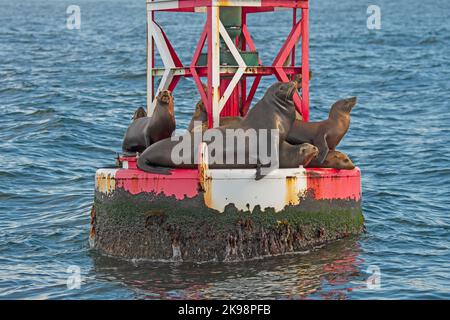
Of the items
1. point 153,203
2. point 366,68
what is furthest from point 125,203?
point 366,68

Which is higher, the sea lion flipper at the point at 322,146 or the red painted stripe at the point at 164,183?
the sea lion flipper at the point at 322,146

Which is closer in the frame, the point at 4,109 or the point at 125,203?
the point at 125,203

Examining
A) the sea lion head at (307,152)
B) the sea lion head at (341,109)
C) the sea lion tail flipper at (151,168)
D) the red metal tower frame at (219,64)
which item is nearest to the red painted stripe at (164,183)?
the sea lion tail flipper at (151,168)

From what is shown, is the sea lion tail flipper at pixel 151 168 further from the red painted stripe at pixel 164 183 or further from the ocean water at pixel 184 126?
the ocean water at pixel 184 126

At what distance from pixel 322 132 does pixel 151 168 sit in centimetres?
214

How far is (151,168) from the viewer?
41.8 ft

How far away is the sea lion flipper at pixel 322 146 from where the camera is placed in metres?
13.1

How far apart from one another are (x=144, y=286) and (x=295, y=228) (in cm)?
205

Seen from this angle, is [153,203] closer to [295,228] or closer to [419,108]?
[295,228]

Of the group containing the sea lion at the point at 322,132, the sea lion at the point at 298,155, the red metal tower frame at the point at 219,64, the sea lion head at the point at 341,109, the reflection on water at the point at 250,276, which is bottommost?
the reflection on water at the point at 250,276

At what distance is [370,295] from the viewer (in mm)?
11516

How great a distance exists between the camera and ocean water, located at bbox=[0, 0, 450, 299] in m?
12.0

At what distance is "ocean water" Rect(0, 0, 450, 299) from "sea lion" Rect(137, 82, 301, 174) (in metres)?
1.17

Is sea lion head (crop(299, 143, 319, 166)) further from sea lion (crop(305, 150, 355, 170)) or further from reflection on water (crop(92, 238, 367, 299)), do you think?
reflection on water (crop(92, 238, 367, 299))
